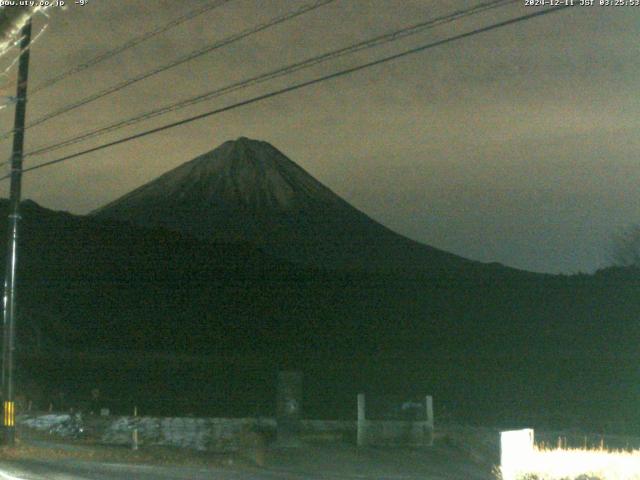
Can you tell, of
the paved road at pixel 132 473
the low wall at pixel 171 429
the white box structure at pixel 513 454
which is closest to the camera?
the white box structure at pixel 513 454

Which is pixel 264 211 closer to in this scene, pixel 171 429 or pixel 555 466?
pixel 171 429

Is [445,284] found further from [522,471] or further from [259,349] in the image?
[522,471]

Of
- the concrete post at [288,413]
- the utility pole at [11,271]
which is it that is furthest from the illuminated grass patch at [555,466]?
the utility pole at [11,271]

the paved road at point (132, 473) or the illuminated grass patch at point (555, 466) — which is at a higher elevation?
the illuminated grass patch at point (555, 466)

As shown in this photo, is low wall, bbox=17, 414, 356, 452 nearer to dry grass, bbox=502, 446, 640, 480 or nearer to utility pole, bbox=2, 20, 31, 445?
utility pole, bbox=2, 20, 31, 445

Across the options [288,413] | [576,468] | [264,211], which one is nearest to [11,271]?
[288,413]

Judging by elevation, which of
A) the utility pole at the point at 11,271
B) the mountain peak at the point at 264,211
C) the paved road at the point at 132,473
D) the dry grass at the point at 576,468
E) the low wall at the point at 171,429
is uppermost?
the mountain peak at the point at 264,211

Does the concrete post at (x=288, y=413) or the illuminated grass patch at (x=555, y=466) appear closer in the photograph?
the illuminated grass patch at (x=555, y=466)

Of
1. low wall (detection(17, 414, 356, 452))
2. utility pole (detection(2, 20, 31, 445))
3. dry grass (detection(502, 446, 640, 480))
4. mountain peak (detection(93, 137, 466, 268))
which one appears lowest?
low wall (detection(17, 414, 356, 452))

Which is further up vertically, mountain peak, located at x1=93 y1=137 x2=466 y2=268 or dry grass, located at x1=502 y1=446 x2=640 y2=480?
mountain peak, located at x1=93 y1=137 x2=466 y2=268

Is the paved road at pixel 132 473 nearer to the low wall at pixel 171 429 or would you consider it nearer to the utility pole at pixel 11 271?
the utility pole at pixel 11 271

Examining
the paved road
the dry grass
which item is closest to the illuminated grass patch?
the dry grass

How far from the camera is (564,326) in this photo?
251 feet

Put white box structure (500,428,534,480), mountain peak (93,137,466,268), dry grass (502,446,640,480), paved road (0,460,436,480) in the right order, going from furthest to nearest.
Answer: mountain peak (93,137,466,268), paved road (0,460,436,480), white box structure (500,428,534,480), dry grass (502,446,640,480)
